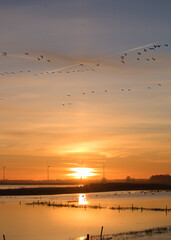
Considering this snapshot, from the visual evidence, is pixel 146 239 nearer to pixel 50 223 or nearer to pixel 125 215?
pixel 50 223

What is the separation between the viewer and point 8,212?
84.2 meters

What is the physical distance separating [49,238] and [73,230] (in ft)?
23.0

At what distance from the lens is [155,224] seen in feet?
209

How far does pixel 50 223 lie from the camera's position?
220 ft

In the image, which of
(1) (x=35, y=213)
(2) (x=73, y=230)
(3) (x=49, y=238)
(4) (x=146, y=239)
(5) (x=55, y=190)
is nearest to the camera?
(4) (x=146, y=239)

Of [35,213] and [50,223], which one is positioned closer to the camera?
[50,223]

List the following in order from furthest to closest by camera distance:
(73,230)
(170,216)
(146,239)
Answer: (170,216) < (73,230) < (146,239)

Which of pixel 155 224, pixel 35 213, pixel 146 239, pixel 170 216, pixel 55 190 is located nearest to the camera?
pixel 146 239

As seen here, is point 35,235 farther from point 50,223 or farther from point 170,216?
point 170,216

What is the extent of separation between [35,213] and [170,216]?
26.3 m

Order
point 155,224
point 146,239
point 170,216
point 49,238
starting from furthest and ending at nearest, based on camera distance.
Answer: point 170,216
point 155,224
point 49,238
point 146,239

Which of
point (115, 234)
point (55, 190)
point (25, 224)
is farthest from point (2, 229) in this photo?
point (55, 190)

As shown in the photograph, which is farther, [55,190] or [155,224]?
[55,190]

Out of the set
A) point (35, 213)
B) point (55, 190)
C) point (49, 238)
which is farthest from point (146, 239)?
point (55, 190)
